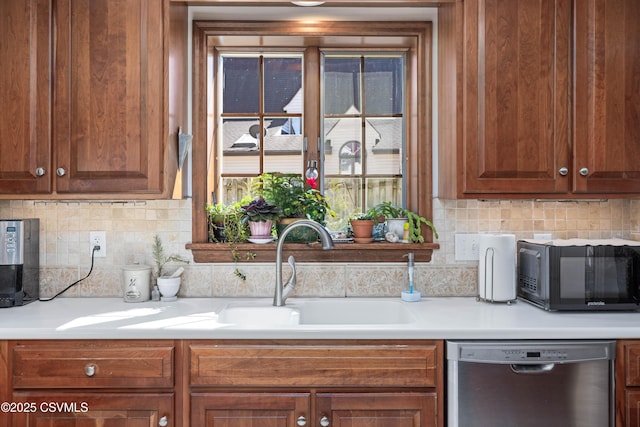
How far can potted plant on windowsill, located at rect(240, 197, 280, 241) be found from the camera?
7.44 feet

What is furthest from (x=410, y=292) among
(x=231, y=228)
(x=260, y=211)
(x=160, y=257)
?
(x=160, y=257)

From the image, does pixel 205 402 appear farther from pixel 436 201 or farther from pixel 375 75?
pixel 375 75

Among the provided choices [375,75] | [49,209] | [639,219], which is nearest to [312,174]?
[375,75]

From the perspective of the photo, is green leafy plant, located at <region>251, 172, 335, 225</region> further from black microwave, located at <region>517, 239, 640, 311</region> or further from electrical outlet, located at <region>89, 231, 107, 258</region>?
black microwave, located at <region>517, 239, 640, 311</region>

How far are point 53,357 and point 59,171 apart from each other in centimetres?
72

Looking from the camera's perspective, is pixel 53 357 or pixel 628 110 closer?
pixel 53 357

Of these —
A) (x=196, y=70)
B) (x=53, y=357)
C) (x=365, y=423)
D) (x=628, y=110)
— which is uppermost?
(x=196, y=70)

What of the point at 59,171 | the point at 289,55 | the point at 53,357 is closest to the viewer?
the point at 53,357

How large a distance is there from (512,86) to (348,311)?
1.19 metres

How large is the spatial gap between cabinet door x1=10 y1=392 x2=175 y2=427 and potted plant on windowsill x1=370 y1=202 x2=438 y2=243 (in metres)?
1.25

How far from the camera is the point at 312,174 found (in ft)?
7.84

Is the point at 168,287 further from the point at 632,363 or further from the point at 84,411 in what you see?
the point at 632,363

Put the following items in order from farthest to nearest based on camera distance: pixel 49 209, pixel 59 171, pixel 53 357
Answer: pixel 49 209, pixel 59 171, pixel 53 357

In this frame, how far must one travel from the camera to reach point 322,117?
2453mm
